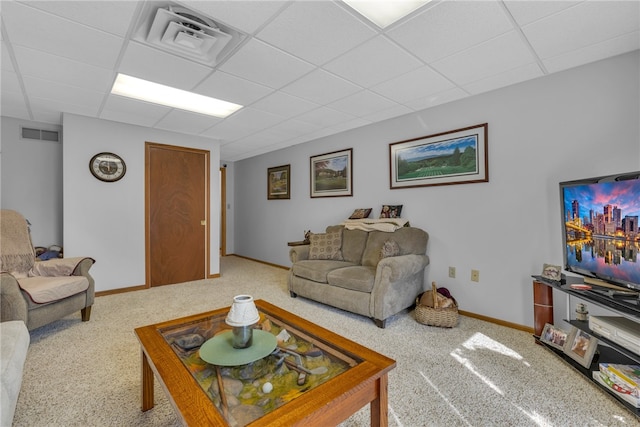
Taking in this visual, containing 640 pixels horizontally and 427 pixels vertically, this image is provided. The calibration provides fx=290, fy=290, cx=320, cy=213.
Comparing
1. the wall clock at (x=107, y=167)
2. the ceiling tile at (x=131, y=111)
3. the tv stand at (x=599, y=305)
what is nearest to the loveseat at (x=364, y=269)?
the tv stand at (x=599, y=305)

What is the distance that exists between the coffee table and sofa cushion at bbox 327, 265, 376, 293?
1.27 meters

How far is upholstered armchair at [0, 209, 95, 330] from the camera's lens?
2.22 metres

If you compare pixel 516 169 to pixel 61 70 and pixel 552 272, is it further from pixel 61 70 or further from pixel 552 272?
pixel 61 70

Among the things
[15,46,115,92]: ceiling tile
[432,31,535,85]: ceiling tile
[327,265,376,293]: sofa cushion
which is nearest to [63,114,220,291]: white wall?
[15,46,115,92]: ceiling tile

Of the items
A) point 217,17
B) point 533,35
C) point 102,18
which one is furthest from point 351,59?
point 102,18

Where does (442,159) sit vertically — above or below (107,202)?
above

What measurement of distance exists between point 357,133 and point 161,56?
2.58 m

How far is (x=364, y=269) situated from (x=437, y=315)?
0.80m

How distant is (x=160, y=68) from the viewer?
2.39 metres

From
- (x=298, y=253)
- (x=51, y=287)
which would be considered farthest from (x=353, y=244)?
(x=51, y=287)

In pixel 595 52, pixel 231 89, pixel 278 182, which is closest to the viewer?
pixel 595 52

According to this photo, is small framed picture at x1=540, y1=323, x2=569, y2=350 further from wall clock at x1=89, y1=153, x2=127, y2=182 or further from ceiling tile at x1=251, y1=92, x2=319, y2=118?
wall clock at x1=89, y1=153, x2=127, y2=182

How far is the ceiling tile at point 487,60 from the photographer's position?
2.05 metres

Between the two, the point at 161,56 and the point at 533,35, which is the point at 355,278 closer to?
the point at 533,35
